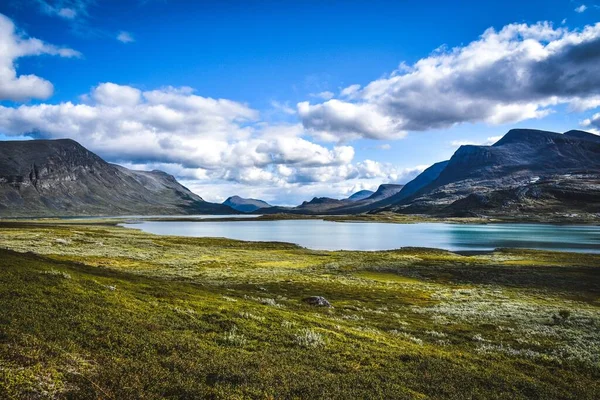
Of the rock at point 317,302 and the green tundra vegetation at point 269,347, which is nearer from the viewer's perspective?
the green tundra vegetation at point 269,347

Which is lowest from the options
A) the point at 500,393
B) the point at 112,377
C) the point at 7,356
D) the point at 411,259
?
the point at 411,259

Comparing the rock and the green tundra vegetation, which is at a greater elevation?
the green tundra vegetation

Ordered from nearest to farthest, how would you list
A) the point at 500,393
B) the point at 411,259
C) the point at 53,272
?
1. the point at 500,393
2. the point at 53,272
3. the point at 411,259

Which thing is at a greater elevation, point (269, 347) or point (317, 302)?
point (269, 347)

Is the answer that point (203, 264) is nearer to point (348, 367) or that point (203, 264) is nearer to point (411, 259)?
point (411, 259)

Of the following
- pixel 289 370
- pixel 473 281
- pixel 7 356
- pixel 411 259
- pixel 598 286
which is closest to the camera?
pixel 7 356

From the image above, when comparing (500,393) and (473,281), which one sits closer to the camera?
(500,393)

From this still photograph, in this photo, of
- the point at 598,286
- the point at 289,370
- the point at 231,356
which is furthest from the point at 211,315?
the point at 598,286

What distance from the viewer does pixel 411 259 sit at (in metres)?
93.0

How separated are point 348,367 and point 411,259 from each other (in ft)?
268

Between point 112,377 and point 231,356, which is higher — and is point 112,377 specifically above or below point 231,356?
above

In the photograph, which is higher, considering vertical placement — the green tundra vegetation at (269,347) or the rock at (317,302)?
the green tundra vegetation at (269,347)

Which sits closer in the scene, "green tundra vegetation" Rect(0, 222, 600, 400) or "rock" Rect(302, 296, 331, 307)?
"green tundra vegetation" Rect(0, 222, 600, 400)

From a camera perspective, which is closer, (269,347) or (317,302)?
(269,347)
